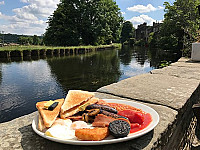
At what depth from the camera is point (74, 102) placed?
3.95 feet

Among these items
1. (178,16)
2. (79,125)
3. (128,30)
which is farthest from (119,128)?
(128,30)

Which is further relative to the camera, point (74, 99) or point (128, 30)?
point (128, 30)

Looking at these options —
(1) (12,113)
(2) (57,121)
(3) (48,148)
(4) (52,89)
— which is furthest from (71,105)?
(4) (52,89)

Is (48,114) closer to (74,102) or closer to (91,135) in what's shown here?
(74,102)

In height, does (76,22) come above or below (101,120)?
above

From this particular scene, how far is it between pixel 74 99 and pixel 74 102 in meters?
0.04

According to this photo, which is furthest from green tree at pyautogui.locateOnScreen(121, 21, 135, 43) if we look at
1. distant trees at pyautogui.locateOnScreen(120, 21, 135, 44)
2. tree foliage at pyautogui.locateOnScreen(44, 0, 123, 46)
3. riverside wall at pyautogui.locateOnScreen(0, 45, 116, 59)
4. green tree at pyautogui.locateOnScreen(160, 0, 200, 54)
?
green tree at pyautogui.locateOnScreen(160, 0, 200, 54)

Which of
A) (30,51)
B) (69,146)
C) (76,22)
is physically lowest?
(69,146)

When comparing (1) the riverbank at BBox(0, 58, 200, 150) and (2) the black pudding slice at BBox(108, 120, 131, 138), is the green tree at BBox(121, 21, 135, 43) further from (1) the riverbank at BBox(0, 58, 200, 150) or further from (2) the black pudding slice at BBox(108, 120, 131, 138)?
(2) the black pudding slice at BBox(108, 120, 131, 138)

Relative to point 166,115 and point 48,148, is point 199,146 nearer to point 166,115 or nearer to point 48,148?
point 166,115

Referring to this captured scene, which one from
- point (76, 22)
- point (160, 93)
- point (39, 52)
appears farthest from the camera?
point (76, 22)

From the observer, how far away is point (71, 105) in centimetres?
117

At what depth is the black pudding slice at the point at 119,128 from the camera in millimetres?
894

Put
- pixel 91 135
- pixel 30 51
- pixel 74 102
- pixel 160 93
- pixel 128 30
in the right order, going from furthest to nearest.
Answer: pixel 128 30 < pixel 30 51 < pixel 160 93 < pixel 74 102 < pixel 91 135
